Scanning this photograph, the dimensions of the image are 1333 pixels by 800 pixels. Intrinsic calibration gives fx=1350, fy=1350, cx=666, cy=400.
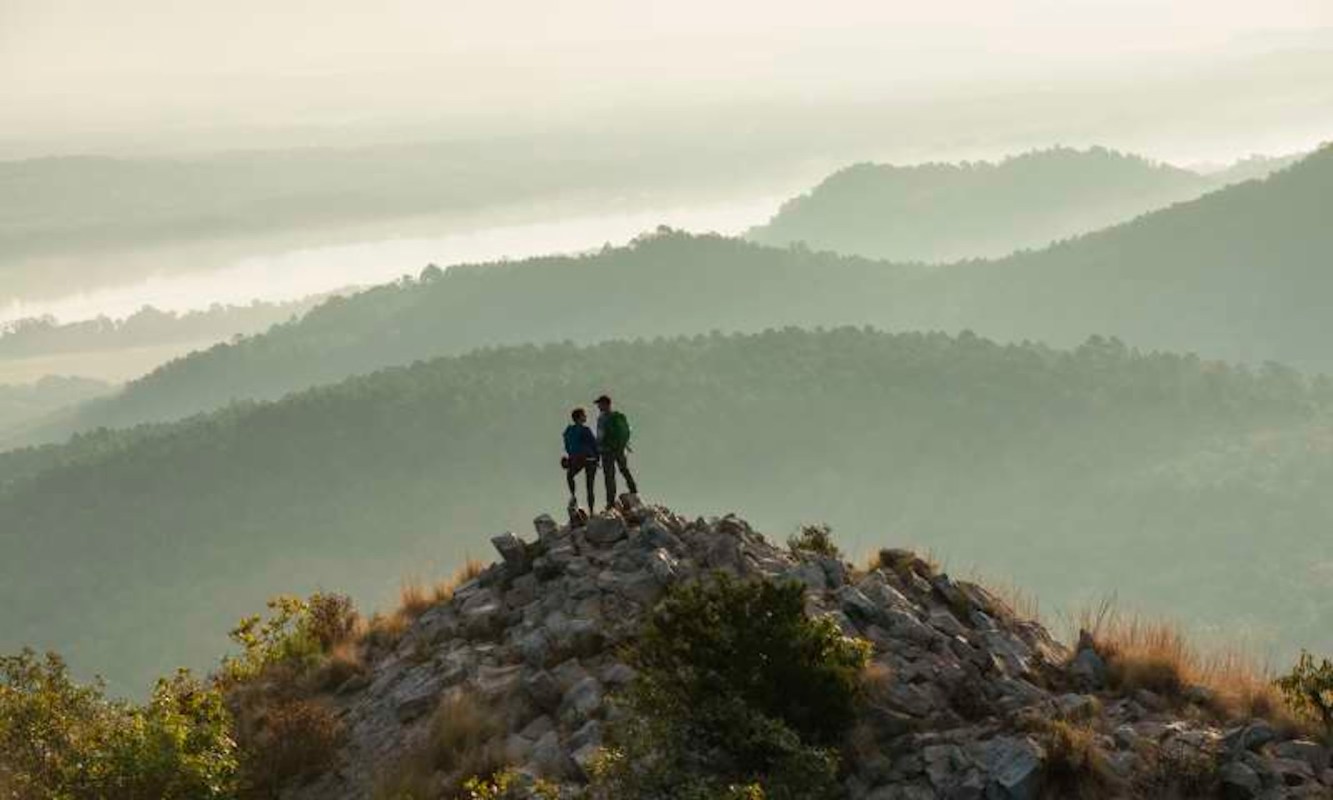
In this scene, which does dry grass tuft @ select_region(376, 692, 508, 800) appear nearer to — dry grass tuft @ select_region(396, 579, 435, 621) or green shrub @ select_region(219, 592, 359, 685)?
green shrub @ select_region(219, 592, 359, 685)

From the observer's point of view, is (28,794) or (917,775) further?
(28,794)

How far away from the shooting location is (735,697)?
52.7ft

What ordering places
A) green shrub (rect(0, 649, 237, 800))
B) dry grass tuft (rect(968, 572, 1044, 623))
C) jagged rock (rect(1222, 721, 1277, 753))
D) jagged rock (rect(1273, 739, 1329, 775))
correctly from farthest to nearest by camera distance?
dry grass tuft (rect(968, 572, 1044, 623))
green shrub (rect(0, 649, 237, 800))
jagged rock (rect(1222, 721, 1277, 753))
jagged rock (rect(1273, 739, 1329, 775))

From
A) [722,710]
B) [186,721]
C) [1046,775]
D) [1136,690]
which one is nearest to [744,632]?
[722,710]

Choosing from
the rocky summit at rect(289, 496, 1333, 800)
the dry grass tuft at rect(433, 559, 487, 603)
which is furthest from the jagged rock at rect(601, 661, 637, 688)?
the dry grass tuft at rect(433, 559, 487, 603)

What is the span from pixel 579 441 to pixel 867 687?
340 inches

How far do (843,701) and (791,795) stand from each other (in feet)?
6.05

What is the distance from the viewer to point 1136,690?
18.9 m

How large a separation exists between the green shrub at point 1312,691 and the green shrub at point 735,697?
5.53 metres

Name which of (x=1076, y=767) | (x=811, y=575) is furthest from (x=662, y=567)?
(x=1076, y=767)

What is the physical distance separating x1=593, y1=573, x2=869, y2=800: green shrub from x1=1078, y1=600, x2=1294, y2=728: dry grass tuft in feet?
15.2

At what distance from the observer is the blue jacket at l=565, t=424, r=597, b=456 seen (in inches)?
965

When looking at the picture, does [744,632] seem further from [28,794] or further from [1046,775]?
[28,794]

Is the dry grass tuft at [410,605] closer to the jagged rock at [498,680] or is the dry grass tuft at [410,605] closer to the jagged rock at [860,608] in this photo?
the jagged rock at [498,680]
